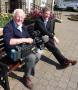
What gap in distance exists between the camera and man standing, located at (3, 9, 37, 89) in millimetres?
4368

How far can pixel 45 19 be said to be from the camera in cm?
570

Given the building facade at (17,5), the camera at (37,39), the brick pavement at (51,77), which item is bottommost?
the brick pavement at (51,77)

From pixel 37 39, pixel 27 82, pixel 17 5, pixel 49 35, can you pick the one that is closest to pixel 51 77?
pixel 27 82

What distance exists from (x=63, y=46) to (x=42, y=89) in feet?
11.4

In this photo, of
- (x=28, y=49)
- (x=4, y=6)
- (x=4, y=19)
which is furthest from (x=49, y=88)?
(x=4, y=6)

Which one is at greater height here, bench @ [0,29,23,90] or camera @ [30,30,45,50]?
camera @ [30,30,45,50]

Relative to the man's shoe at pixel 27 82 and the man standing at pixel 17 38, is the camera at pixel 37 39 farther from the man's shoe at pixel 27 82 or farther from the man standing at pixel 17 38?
the man's shoe at pixel 27 82

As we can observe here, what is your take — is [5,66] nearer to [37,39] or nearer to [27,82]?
[27,82]

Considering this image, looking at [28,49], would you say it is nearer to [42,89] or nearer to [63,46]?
[42,89]

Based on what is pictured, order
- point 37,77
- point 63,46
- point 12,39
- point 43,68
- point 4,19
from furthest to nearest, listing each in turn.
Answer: point 4,19, point 63,46, point 43,68, point 37,77, point 12,39

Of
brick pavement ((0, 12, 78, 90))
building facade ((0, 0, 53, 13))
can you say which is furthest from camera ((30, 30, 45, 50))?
building facade ((0, 0, 53, 13))

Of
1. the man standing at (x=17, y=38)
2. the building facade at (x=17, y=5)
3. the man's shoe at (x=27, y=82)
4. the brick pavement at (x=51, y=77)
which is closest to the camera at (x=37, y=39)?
the man standing at (x=17, y=38)

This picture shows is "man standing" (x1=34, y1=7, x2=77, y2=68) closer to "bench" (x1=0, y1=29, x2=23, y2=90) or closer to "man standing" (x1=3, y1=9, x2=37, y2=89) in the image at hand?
"man standing" (x1=3, y1=9, x2=37, y2=89)

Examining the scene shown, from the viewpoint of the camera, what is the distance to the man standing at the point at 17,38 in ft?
14.3
